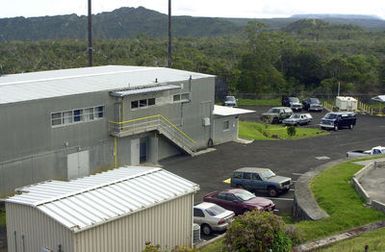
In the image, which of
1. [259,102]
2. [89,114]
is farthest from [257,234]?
[259,102]

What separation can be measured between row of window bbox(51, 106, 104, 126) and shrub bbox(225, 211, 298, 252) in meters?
16.1

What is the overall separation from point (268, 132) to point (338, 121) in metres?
6.73

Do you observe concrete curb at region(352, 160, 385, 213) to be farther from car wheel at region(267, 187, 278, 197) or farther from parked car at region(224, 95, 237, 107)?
parked car at region(224, 95, 237, 107)

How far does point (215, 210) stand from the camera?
79.3 feet

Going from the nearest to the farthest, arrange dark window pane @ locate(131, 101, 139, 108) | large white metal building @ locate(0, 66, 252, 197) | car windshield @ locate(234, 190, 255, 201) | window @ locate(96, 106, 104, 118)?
car windshield @ locate(234, 190, 255, 201) → large white metal building @ locate(0, 66, 252, 197) → window @ locate(96, 106, 104, 118) → dark window pane @ locate(131, 101, 139, 108)

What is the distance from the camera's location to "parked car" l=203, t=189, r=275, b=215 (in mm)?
25250

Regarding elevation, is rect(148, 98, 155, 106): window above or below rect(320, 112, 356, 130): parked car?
above

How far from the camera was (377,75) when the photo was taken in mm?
79250

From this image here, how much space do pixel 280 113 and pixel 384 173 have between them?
92.5ft

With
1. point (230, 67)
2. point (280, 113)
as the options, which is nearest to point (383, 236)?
point (280, 113)

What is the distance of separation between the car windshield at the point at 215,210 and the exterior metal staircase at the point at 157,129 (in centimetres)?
1113

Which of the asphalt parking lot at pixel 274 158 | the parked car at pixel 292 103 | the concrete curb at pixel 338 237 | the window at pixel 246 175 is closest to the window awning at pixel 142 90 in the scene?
the asphalt parking lot at pixel 274 158

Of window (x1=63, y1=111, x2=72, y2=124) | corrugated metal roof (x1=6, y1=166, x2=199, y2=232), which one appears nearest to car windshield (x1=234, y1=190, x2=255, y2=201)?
corrugated metal roof (x1=6, y1=166, x2=199, y2=232)

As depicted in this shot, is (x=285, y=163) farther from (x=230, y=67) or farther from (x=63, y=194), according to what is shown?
(x=230, y=67)
